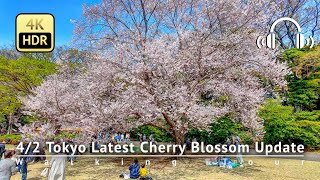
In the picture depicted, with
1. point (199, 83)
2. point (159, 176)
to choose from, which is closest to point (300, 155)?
point (199, 83)

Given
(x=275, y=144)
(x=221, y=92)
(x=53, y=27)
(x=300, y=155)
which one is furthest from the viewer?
(x=275, y=144)

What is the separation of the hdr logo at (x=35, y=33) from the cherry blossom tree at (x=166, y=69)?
19.6 ft

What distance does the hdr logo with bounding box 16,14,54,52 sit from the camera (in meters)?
3.96

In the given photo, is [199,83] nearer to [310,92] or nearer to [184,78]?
[184,78]

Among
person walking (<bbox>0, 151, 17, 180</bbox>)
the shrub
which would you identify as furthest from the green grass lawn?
person walking (<bbox>0, 151, 17, 180</bbox>)

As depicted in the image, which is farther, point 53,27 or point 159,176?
point 159,176

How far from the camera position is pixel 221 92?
12570mm

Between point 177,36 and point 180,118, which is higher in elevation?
point 177,36

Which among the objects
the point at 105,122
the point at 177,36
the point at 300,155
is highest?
the point at 177,36

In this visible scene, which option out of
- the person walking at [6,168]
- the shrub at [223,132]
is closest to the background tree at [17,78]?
the shrub at [223,132]

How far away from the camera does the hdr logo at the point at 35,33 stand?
396 cm

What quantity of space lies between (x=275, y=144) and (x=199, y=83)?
7298mm

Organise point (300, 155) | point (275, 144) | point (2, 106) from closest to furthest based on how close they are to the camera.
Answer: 1. point (300, 155)
2. point (275, 144)
3. point (2, 106)

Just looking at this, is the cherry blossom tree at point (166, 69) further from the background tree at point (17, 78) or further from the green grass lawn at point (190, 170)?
the background tree at point (17, 78)
